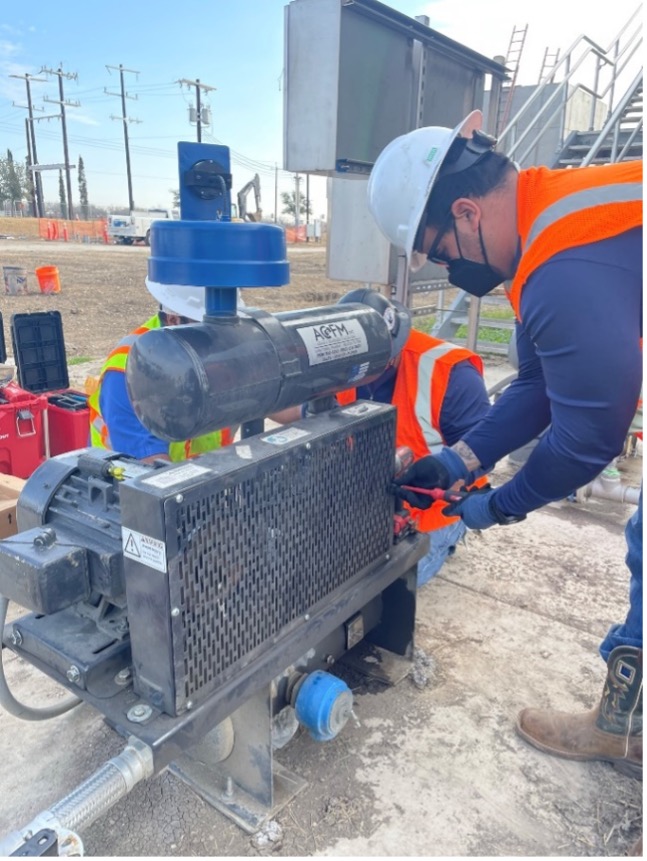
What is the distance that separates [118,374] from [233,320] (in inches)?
45.9

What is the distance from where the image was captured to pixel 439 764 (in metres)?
1.92

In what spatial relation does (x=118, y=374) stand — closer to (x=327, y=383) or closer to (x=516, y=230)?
(x=327, y=383)

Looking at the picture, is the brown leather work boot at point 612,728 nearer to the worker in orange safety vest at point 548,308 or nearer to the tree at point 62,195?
the worker in orange safety vest at point 548,308

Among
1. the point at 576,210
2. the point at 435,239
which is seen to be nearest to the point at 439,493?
the point at 435,239

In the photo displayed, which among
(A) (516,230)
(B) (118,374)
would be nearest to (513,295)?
(A) (516,230)

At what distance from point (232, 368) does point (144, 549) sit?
0.41 metres

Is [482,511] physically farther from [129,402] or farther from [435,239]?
[129,402]

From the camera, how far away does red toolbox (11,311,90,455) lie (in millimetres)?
3986

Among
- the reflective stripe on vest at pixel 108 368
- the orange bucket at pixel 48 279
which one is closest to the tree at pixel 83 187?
the orange bucket at pixel 48 279

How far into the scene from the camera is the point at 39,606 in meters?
1.35

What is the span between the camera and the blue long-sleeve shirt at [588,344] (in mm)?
1446

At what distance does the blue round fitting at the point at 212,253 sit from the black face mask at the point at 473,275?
608 millimetres

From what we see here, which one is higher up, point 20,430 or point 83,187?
point 83,187

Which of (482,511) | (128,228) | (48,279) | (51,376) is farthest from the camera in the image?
(128,228)
